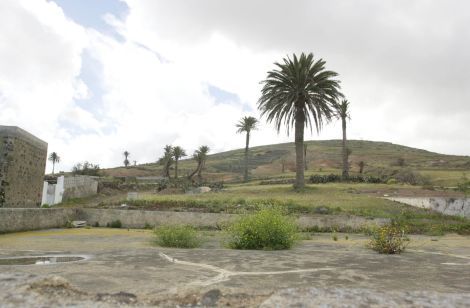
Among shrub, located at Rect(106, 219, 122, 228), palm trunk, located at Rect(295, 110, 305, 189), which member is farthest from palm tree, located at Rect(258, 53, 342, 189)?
shrub, located at Rect(106, 219, 122, 228)

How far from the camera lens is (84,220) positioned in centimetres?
2159

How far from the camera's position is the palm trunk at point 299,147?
109 ft

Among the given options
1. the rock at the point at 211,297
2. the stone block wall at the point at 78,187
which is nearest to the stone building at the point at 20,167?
the stone block wall at the point at 78,187

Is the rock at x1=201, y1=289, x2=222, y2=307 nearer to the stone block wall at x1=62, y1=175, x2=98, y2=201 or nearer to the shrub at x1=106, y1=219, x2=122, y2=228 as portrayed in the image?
the shrub at x1=106, y1=219, x2=122, y2=228

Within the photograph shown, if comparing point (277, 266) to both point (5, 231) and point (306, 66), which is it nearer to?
point (5, 231)

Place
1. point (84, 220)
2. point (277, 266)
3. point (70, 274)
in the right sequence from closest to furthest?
point (70, 274)
point (277, 266)
point (84, 220)

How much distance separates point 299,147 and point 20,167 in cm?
2055

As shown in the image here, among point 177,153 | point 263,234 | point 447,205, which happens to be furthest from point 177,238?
point 177,153

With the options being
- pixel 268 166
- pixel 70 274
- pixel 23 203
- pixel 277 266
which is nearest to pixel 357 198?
pixel 23 203

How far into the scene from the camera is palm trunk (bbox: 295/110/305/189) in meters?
33.2

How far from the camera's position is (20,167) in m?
18.7

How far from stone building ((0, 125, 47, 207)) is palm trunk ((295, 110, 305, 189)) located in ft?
61.7

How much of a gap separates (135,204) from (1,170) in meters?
8.37

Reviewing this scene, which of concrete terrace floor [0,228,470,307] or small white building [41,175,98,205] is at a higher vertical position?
small white building [41,175,98,205]
